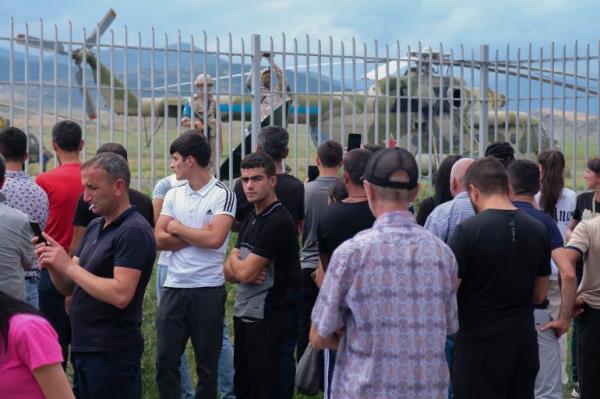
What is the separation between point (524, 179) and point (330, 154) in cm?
156

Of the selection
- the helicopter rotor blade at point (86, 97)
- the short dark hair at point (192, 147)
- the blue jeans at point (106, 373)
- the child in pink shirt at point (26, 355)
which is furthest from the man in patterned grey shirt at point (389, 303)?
the helicopter rotor blade at point (86, 97)

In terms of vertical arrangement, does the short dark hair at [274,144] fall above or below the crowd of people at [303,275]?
above

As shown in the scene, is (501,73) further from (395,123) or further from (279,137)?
(279,137)

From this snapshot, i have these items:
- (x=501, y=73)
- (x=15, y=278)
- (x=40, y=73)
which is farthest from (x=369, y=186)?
(x=501, y=73)

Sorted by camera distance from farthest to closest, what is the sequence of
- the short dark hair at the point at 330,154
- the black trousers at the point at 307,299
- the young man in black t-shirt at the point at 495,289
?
the short dark hair at the point at 330,154
the black trousers at the point at 307,299
the young man in black t-shirt at the point at 495,289

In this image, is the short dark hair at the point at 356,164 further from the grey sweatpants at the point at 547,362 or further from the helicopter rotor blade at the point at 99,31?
the helicopter rotor blade at the point at 99,31

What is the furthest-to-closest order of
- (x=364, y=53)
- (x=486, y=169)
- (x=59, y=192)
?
(x=364, y=53), (x=59, y=192), (x=486, y=169)

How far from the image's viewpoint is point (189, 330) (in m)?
7.11

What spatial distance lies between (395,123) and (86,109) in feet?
13.5

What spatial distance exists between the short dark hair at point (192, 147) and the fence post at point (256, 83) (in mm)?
5435

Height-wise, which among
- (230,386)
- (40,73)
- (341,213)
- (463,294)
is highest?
(40,73)

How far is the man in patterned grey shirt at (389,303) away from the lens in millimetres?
4582

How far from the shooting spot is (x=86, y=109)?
1181cm

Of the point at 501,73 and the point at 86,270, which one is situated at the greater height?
the point at 501,73
